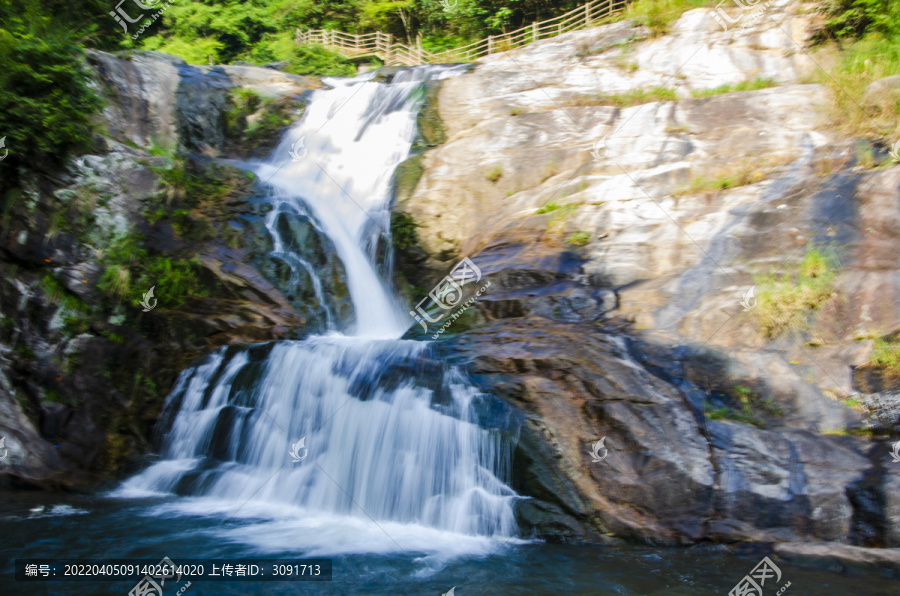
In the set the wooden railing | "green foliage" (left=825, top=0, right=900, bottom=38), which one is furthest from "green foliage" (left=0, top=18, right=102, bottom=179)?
"green foliage" (left=825, top=0, right=900, bottom=38)

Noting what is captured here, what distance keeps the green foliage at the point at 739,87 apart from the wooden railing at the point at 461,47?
7621mm

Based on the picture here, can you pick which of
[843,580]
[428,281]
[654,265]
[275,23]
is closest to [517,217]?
[428,281]

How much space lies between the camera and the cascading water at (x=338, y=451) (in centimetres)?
621

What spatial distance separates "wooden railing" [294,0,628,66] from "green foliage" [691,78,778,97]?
7621mm

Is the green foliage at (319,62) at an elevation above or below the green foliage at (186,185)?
above

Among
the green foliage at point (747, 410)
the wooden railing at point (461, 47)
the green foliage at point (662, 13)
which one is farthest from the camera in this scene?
the wooden railing at point (461, 47)

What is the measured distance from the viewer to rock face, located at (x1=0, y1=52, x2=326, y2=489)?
7.62m

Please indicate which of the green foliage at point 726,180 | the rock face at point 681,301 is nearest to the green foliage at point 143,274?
the rock face at point 681,301

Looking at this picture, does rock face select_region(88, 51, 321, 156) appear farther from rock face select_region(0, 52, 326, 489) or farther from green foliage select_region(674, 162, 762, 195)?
green foliage select_region(674, 162, 762, 195)

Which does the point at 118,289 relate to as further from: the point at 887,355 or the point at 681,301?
the point at 887,355

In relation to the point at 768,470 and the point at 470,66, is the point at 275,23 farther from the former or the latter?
the point at 768,470

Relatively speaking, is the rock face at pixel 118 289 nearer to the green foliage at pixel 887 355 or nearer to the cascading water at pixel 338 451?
the cascading water at pixel 338 451

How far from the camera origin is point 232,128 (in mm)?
13508

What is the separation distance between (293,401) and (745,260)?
6.10 metres
